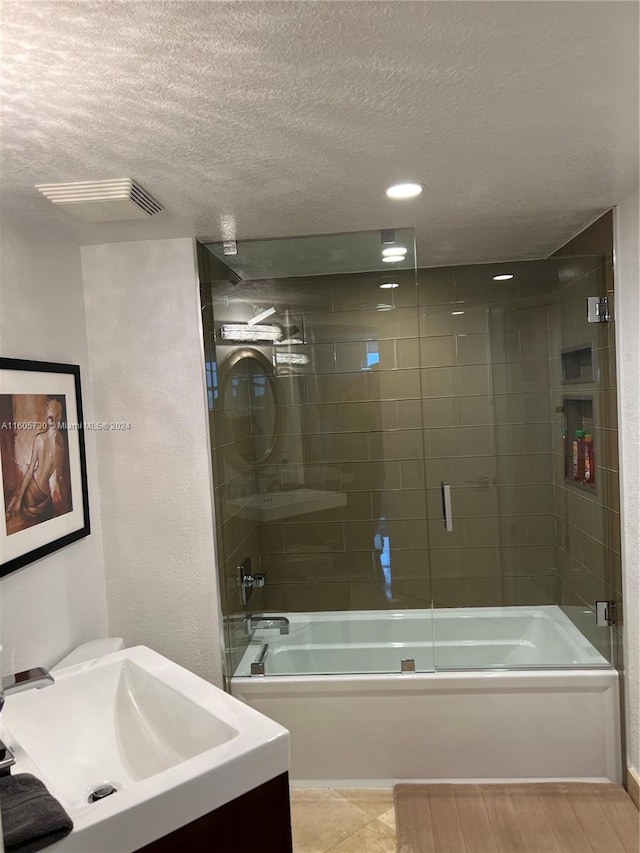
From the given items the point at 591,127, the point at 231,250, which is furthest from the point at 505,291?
the point at 591,127

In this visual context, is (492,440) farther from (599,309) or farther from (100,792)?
(100,792)

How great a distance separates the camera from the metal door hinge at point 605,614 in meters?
2.89

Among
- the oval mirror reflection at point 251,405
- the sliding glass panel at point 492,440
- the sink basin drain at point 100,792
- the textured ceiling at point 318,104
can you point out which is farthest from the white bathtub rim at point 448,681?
the textured ceiling at point 318,104

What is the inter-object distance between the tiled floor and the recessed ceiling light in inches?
94.6

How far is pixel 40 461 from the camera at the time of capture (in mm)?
2381

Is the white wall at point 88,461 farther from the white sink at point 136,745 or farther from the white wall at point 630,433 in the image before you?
the white wall at point 630,433

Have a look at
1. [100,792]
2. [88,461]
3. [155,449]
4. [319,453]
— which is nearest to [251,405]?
[319,453]

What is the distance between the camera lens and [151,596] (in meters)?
2.92

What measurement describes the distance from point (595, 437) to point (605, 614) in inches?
31.5

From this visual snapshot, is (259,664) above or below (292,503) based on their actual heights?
below

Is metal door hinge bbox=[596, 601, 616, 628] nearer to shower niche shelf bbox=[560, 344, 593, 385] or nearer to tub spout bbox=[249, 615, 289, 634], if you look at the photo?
shower niche shelf bbox=[560, 344, 593, 385]

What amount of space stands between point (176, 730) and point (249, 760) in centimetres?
40

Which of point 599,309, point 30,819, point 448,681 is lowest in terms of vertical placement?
point 448,681

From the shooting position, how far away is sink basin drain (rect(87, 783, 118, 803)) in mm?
1749
